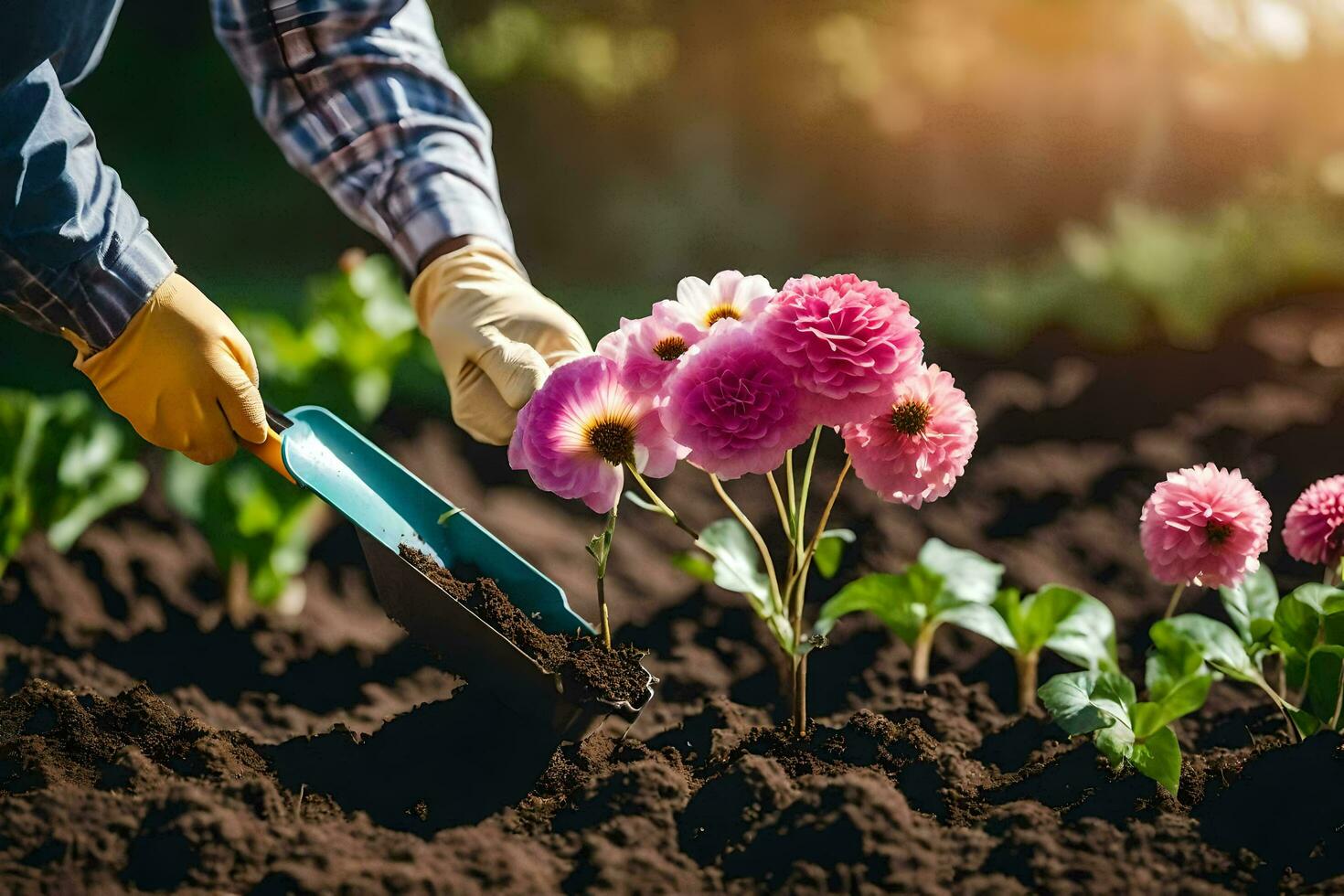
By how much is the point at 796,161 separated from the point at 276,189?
1.47m

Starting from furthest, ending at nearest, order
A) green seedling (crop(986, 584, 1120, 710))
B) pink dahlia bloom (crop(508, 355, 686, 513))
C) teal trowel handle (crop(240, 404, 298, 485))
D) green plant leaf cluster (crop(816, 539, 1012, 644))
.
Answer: green plant leaf cluster (crop(816, 539, 1012, 644)), green seedling (crop(986, 584, 1120, 710)), teal trowel handle (crop(240, 404, 298, 485)), pink dahlia bloom (crop(508, 355, 686, 513))

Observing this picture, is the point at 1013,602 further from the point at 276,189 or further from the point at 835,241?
the point at 276,189

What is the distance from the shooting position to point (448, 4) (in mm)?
3266

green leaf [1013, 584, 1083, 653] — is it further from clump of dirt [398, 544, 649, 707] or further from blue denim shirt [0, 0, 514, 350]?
blue denim shirt [0, 0, 514, 350]

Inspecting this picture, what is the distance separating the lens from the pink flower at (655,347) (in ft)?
4.34

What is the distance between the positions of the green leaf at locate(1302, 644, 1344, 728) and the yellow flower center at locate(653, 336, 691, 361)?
34.4 inches

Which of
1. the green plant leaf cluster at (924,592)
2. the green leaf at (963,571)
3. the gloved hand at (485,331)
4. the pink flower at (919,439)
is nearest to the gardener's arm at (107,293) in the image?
the gloved hand at (485,331)

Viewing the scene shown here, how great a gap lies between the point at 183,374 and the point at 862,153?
217 centimetres

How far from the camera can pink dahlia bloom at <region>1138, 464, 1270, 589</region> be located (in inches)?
57.4

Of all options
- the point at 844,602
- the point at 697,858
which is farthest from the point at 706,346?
the point at 844,602

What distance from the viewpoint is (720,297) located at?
1.39 m

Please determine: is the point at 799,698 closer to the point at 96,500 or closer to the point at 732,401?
the point at 732,401

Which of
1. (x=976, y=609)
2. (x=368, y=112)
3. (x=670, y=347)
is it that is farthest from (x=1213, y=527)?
(x=368, y=112)

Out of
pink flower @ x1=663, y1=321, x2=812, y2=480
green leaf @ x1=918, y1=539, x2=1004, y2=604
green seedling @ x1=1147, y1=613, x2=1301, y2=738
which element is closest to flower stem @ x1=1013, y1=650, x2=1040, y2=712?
green leaf @ x1=918, y1=539, x2=1004, y2=604
